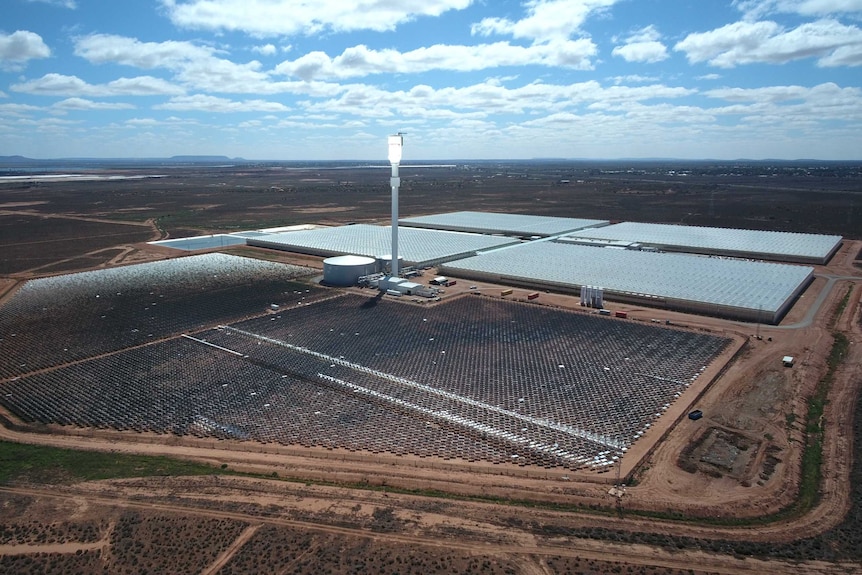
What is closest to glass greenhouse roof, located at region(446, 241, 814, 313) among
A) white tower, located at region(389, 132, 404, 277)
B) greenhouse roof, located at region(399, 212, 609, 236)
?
white tower, located at region(389, 132, 404, 277)

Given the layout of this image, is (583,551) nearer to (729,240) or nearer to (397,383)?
(397,383)

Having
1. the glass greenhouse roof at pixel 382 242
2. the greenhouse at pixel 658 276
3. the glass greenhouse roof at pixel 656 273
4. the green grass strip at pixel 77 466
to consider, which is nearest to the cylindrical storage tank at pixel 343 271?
the glass greenhouse roof at pixel 382 242

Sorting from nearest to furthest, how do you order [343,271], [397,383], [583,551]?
[583,551]
[397,383]
[343,271]

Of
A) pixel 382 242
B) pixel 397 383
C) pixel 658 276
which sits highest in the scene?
pixel 382 242

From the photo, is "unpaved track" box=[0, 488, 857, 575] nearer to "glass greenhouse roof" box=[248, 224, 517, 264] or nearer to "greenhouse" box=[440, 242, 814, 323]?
"greenhouse" box=[440, 242, 814, 323]

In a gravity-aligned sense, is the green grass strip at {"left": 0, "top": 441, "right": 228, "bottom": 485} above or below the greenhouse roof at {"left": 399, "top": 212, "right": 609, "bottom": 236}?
below

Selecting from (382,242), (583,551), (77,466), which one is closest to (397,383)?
(583,551)

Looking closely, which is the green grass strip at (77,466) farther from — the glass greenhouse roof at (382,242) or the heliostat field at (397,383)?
the glass greenhouse roof at (382,242)

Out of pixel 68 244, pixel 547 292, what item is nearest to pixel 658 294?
pixel 547 292
